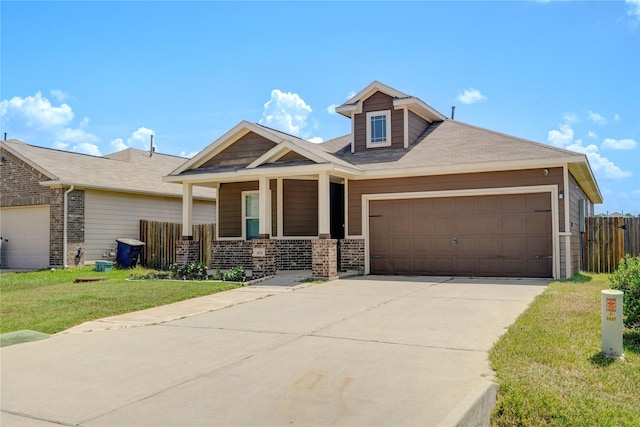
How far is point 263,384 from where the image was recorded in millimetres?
5305

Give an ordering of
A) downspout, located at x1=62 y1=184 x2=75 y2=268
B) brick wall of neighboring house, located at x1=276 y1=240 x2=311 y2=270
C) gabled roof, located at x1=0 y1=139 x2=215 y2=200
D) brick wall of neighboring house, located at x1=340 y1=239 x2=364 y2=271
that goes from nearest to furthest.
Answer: brick wall of neighboring house, located at x1=340 y1=239 x2=364 y2=271 → brick wall of neighboring house, located at x1=276 y1=240 x2=311 y2=270 → downspout, located at x1=62 y1=184 x2=75 y2=268 → gabled roof, located at x1=0 y1=139 x2=215 y2=200

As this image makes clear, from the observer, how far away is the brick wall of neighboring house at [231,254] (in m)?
17.8

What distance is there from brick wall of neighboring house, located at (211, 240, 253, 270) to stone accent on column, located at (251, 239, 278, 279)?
8.49 feet

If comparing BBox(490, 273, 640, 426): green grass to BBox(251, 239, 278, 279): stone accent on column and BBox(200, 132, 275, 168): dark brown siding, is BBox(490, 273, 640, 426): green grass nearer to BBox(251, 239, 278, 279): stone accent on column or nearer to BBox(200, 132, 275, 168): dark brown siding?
BBox(251, 239, 278, 279): stone accent on column

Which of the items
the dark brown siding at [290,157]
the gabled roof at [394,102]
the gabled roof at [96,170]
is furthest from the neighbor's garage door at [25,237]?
the gabled roof at [394,102]

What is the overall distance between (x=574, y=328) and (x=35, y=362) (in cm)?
710

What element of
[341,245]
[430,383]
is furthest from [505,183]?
[430,383]

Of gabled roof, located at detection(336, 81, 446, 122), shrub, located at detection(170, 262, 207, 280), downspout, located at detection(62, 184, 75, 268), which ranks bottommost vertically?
shrub, located at detection(170, 262, 207, 280)

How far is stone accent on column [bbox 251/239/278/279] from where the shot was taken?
15.0m

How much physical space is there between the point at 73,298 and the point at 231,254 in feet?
23.0

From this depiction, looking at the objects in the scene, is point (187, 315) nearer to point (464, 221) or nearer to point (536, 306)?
point (536, 306)

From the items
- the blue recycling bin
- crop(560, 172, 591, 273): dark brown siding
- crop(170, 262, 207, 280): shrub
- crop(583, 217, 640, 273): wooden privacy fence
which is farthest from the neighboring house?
crop(583, 217, 640, 273): wooden privacy fence

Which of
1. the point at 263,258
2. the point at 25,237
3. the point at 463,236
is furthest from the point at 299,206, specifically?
the point at 25,237

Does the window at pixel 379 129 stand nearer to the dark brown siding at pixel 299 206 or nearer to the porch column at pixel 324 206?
the dark brown siding at pixel 299 206
